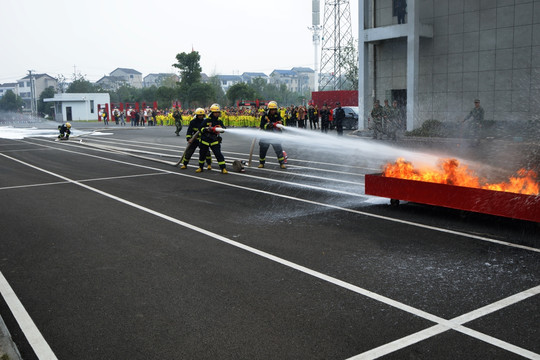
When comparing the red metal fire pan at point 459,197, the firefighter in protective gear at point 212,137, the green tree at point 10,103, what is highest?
the green tree at point 10,103

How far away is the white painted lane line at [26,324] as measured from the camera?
3975mm

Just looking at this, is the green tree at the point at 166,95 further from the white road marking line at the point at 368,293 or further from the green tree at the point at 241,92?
the white road marking line at the point at 368,293

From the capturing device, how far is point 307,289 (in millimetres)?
5223

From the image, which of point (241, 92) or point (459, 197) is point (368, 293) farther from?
point (241, 92)

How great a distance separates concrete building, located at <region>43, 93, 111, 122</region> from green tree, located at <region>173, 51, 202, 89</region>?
14139mm

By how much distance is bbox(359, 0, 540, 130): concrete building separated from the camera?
21.2 m

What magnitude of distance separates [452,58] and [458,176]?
17336 millimetres

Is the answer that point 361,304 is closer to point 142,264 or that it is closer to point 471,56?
point 142,264

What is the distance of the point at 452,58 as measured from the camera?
23.7 m

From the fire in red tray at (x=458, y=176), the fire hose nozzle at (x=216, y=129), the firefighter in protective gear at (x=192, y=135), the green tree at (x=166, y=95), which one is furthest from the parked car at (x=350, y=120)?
the green tree at (x=166, y=95)

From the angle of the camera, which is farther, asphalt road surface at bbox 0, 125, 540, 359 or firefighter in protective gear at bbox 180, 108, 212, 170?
firefighter in protective gear at bbox 180, 108, 212, 170

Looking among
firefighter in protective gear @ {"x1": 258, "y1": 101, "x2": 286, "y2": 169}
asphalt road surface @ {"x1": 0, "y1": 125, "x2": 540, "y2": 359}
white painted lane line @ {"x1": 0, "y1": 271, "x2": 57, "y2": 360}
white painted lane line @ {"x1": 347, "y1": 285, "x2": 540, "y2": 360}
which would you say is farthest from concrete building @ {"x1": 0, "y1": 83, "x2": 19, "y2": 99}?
white painted lane line @ {"x1": 347, "y1": 285, "x2": 540, "y2": 360}

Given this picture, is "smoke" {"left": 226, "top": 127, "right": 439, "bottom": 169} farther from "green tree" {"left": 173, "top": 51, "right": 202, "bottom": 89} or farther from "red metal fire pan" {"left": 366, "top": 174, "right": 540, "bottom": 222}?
"green tree" {"left": 173, "top": 51, "right": 202, "bottom": 89}

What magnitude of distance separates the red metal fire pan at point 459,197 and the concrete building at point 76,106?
235 feet
